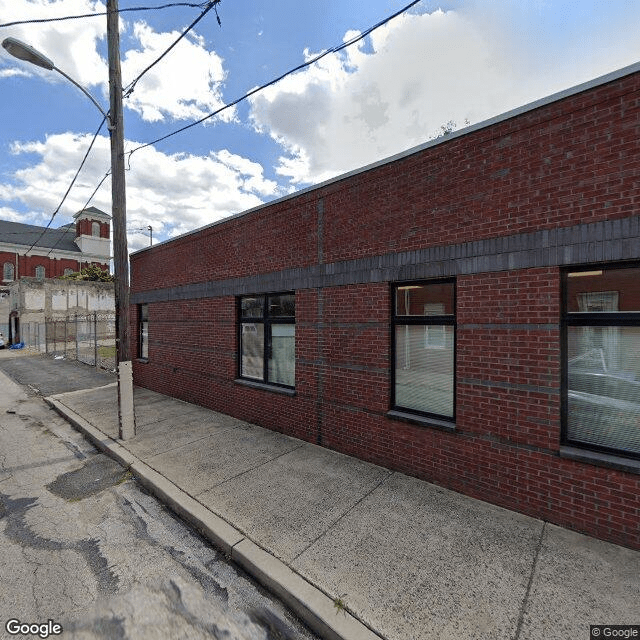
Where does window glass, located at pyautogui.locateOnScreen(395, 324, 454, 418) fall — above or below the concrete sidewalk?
above

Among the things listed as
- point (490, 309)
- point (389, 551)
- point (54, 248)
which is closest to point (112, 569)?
point (389, 551)

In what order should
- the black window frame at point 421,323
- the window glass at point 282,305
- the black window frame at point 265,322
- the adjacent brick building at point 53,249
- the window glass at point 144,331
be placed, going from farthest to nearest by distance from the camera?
the adjacent brick building at point 53,249, the window glass at point 144,331, the black window frame at point 265,322, the window glass at point 282,305, the black window frame at point 421,323

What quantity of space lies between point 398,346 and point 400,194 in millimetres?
2276

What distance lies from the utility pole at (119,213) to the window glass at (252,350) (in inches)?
91.1

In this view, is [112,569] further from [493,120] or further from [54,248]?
[54,248]

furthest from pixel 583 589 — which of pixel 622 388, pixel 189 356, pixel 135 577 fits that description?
pixel 189 356

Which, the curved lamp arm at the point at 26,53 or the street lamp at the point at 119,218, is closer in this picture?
the curved lamp arm at the point at 26,53

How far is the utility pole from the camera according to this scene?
669 centimetres

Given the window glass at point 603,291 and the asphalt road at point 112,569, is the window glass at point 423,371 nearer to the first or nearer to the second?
the window glass at point 603,291

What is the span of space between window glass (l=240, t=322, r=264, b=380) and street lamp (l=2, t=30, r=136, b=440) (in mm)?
2324

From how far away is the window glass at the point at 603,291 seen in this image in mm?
3516

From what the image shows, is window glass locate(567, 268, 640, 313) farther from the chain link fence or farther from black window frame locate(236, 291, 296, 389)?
the chain link fence

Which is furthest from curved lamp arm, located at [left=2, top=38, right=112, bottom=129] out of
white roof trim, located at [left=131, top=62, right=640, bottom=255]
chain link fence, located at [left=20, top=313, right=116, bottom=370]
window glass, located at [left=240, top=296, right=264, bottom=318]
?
chain link fence, located at [left=20, top=313, right=116, bottom=370]

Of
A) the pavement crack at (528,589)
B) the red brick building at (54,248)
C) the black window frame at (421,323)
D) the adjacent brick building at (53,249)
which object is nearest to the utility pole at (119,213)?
the black window frame at (421,323)
